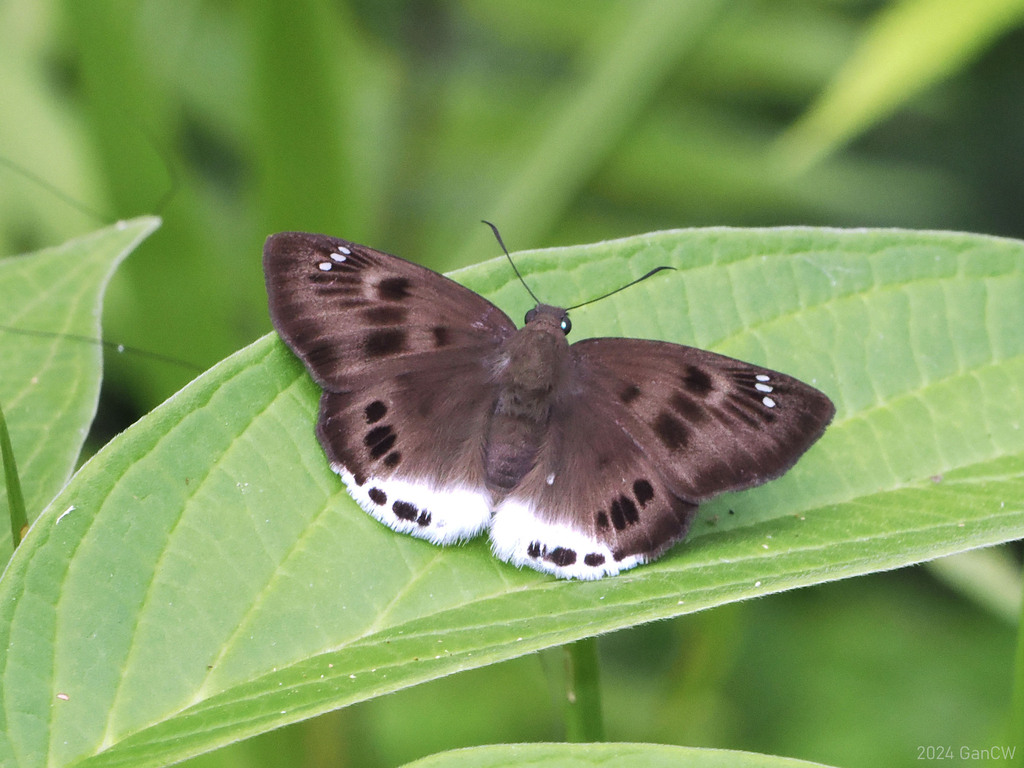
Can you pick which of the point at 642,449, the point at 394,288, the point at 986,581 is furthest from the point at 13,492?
the point at 986,581

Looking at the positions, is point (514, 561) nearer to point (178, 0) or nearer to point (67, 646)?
point (67, 646)

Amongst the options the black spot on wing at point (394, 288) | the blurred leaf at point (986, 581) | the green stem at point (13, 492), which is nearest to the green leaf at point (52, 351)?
Answer: the green stem at point (13, 492)

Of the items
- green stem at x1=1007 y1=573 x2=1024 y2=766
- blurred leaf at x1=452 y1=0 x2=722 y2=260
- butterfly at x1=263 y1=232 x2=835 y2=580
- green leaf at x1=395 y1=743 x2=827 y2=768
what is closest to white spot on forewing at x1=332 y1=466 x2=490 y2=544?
butterfly at x1=263 y1=232 x2=835 y2=580

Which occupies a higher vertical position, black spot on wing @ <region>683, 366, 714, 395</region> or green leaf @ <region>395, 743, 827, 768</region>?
black spot on wing @ <region>683, 366, 714, 395</region>

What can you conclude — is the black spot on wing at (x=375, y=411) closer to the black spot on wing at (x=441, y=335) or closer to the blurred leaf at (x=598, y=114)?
the black spot on wing at (x=441, y=335)

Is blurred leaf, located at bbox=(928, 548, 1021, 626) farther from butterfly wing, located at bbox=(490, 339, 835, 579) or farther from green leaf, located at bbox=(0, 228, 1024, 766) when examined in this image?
butterfly wing, located at bbox=(490, 339, 835, 579)

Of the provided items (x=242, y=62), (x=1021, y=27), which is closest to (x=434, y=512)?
(x=242, y=62)

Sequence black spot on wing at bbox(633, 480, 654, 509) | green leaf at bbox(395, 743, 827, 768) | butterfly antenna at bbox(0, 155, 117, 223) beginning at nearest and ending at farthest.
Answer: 1. green leaf at bbox(395, 743, 827, 768)
2. black spot on wing at bbox(633, 480, 654, 509)
3. butterfly antenna at bbox(0, 155, 117, 223)

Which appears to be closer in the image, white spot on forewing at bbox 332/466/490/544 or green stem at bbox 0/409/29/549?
green stem at bbox 0/409/29/549
